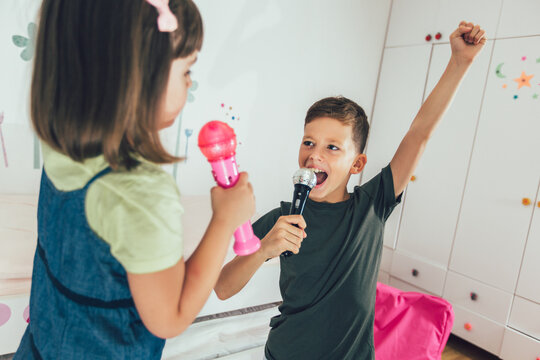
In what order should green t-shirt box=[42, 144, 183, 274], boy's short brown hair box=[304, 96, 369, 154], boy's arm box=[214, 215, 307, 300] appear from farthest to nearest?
boy's short brown hair box=[304, 96, 369, 154] < boy's arm box=[214, 215, 307, 300] < green t-shirt box=[42, 144, 183, 274]

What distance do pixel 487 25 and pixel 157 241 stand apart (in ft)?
8.12

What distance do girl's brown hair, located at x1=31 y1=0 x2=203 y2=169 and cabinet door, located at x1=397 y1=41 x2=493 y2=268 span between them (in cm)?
223

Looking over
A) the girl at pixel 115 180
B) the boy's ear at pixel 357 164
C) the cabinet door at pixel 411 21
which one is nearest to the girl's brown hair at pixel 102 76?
the girl at pixel 115 180

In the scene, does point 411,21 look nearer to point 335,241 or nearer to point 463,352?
point 463,352

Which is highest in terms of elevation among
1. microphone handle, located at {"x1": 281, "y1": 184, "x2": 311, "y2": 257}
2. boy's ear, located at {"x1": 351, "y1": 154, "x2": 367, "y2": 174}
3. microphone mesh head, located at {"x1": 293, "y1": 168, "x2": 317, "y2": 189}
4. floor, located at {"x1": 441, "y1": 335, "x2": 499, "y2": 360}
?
boy's ear, located at {"x1": 351, "y1": 154, "x2": 367, "y2": 174}

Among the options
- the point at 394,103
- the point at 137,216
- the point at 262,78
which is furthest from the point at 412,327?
the point at 394,103

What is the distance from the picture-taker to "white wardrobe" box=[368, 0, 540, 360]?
6.67 feet

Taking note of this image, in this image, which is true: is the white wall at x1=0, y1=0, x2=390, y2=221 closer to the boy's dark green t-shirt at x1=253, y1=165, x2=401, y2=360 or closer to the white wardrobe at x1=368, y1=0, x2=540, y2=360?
the white wardrobe at x1=368, y1=0, x2=540, y2=360

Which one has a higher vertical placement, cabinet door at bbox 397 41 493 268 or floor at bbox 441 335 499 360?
→ cabinet door at bbox 397 41 493 268

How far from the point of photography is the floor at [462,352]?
7.00 ft

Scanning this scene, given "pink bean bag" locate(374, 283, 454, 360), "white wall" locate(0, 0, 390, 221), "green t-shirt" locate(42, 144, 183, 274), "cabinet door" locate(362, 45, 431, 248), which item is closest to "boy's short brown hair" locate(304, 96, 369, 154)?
"green t-shirt" locate(42, 144, 183, 274)

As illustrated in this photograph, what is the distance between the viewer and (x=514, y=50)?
2102mm

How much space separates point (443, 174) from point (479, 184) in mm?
228

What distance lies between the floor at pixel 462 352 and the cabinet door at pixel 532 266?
43 cm
